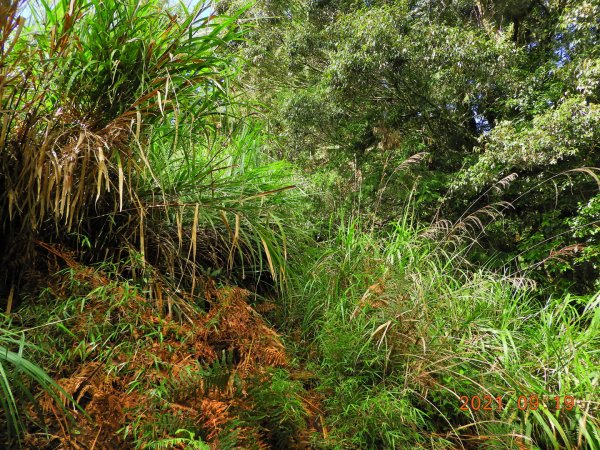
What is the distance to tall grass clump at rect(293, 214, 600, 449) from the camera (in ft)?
4.72

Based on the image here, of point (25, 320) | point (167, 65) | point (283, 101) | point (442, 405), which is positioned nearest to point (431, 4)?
point (283, 101)

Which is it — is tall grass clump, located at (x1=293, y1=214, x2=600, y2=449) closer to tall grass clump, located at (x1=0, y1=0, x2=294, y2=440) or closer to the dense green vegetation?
the dense green vegetation

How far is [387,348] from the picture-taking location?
169cm

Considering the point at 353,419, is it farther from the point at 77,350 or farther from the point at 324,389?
the point at 77,350

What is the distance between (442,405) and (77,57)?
6.46ft

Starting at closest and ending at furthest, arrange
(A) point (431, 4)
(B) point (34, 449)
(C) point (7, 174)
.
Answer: (B) point (34, 449) → (C) point (7, 174) → (A) point (431, 4)

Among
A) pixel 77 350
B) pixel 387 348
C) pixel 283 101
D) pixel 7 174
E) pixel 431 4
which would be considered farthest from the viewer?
pixel 283 101
